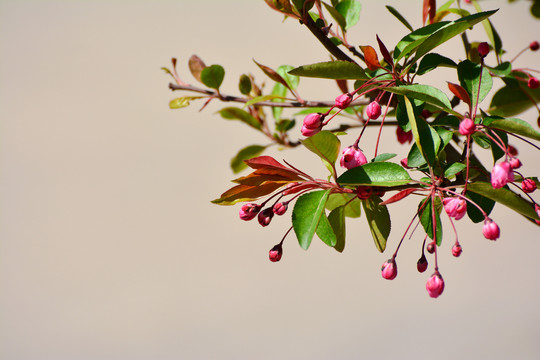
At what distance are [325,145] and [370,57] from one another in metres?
0.09

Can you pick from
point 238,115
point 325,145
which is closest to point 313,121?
point 325,145

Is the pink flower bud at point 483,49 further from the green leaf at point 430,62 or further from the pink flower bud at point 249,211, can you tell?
the pink flower bud at point 249,211

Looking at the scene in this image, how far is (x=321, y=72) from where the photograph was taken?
17.3 inches

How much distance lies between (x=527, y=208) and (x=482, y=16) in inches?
5.7

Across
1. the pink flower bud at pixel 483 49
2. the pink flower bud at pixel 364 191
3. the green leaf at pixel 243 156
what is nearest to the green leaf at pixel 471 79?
the pink flower bud at pixel 483 49

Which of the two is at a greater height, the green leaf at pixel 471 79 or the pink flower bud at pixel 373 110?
the green leaf at pixel 471 79

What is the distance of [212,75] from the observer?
2.26ft

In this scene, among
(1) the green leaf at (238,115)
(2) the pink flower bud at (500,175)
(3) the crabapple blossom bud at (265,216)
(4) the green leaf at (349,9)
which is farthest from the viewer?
(1) the green leaf at (238,115)

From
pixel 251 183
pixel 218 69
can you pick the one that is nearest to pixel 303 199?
pixel 251 183

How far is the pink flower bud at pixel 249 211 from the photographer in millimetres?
498

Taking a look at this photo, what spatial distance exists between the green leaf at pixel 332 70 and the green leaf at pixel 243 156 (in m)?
0.41

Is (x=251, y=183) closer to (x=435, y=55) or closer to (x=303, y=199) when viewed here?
(x=303, y=199)

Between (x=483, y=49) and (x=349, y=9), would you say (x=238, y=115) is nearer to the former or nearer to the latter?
(x=349, y=9)

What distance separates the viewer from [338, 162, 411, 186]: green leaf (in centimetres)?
43
